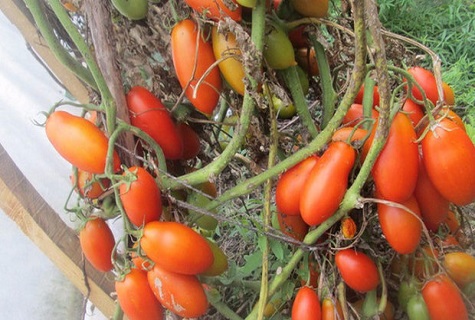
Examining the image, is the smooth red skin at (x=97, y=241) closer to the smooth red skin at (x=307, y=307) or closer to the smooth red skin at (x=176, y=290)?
the smooth red skin at (x=176, y=290)

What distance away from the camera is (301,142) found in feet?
2.94

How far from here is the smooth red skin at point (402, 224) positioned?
71cm

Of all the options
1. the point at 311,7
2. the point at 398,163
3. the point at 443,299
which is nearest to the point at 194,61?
the point at 311,7

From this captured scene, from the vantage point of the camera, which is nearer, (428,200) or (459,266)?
(428,200)

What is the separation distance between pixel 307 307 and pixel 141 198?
0.88 feet

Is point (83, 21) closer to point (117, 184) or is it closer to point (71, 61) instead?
point (71, 61)

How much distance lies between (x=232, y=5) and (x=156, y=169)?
241 millimetres

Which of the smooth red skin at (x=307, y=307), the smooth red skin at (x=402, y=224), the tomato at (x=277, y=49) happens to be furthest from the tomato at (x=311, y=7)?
the smooth red skin at (x=307, y=307)

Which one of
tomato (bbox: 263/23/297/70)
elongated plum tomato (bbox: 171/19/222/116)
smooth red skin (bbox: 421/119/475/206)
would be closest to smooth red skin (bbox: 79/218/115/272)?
elongated plum tomato (bbox: 171/19/222/116)

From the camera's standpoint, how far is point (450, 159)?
67 cm

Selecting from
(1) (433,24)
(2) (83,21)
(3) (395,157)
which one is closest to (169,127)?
(2) (83,21)

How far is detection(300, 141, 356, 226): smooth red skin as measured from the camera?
70 centimetres

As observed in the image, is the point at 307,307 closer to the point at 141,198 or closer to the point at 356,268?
the point at 356,268

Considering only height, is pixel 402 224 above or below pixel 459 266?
above
